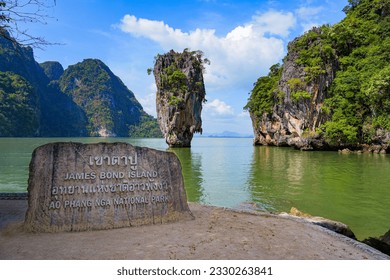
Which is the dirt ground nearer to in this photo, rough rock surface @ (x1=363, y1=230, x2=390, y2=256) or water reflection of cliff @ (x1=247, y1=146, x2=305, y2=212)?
rough rock surface @ (x1=363, y1=230, x2=390, y2=256)

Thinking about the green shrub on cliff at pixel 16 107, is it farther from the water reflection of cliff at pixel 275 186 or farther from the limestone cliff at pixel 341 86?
the water reflection of cliff at pixel 275 186

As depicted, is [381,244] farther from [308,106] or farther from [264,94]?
[264,94]

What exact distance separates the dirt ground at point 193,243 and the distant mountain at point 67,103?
83.8 metres

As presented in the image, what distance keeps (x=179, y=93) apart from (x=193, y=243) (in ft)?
123

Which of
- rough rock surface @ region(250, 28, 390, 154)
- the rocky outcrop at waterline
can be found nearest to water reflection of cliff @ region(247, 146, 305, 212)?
rough rock surface @ region(250, 28, 390, 154)

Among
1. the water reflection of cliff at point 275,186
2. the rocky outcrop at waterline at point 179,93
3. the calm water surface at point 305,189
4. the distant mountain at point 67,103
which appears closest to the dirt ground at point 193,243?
the calm water surface at point 305,189

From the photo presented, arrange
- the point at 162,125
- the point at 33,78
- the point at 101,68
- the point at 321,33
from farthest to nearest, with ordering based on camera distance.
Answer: the point at 101,68 < the point at 33,78 < the point at 162,125 < the point at 321,33

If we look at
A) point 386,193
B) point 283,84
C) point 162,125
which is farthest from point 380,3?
point 386,193

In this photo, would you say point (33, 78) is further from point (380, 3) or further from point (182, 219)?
point (182, 219)

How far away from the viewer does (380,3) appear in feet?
124

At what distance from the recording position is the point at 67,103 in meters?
125

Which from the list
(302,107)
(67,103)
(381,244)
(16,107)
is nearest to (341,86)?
(302,107)

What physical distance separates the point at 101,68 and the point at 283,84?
12144cm

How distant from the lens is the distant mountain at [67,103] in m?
83.0
